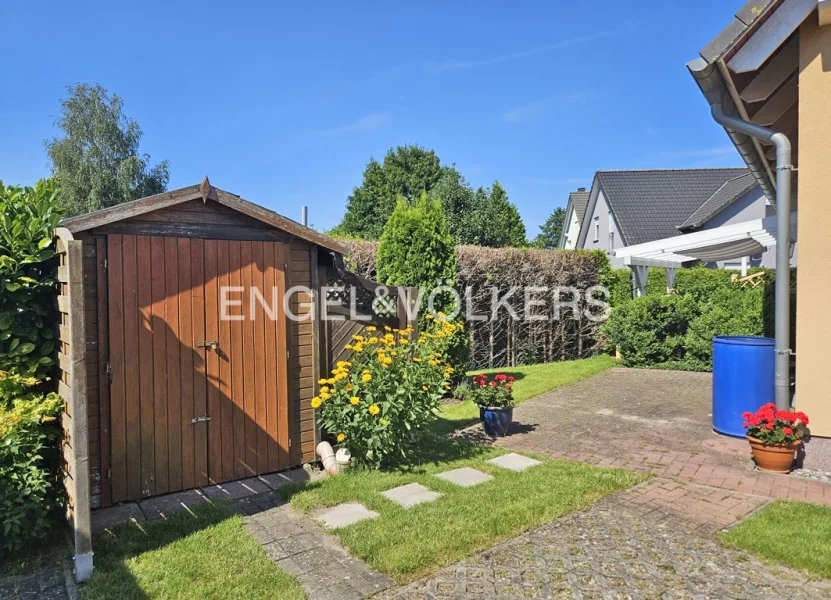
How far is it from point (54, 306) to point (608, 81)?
1123cm

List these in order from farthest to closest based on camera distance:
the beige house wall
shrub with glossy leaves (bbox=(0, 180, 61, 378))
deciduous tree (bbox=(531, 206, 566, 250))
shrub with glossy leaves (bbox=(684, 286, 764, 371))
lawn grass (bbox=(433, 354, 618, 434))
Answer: deciduous tree (bbox=(531, 206, 566, 250)) < shrub with glossy leaves (bbox=(684, 286, 764, 371)) < lawn grass (bbox=(433, 354, 618, 434)) < the beige house wall < shrub with glossy leaves (bbox=(0, 180, 61, 378))

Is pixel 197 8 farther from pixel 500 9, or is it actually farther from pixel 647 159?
pixel 647 159

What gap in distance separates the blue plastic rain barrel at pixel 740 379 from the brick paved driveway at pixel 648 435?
29cm

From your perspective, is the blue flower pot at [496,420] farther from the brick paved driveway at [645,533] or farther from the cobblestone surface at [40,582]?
the cobblestone surface at [40,582]

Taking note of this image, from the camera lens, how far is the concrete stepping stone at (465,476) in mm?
5051

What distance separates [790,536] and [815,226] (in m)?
2.96

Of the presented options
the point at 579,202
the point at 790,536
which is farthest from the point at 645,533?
the point at 579,202

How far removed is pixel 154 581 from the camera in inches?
126

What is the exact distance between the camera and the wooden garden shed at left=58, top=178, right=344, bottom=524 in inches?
170

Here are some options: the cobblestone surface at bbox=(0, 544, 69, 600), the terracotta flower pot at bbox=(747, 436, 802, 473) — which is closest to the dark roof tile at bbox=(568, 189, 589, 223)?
the terracotta flower pot at bbox=(747, 436, 802, 473)

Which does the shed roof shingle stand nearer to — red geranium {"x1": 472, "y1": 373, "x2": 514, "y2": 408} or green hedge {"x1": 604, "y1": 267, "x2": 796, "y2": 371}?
green hedge {"x1": 604, "y1": 267, "x2": 796, "y2": 371}

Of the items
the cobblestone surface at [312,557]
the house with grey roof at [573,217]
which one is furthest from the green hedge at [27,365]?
the house with grey roof at [573,217]

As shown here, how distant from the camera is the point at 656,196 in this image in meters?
24.7

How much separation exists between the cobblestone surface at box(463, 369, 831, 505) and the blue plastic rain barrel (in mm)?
288
